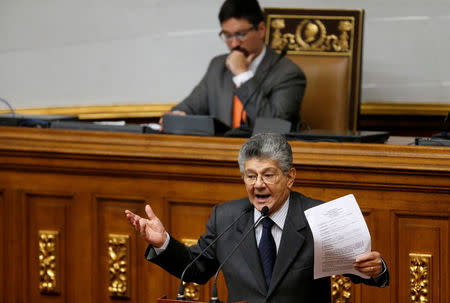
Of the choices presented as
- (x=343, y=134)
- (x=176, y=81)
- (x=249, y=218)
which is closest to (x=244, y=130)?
(x=343, y=134)

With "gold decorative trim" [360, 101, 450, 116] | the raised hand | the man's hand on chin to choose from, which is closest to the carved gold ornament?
the man's hand on chin

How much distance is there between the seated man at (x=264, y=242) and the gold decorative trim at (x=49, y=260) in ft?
3.59

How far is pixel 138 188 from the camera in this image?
3.42m

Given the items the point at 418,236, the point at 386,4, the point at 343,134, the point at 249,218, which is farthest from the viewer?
the point at 386,4

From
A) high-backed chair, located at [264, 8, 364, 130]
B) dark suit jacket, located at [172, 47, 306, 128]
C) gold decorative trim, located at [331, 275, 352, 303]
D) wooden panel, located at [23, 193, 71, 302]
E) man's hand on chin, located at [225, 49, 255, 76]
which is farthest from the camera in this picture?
high-backed chair, located at [264, 8, 364, 130]

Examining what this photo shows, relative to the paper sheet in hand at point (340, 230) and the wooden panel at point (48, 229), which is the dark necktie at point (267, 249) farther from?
the wooden panel at point (48, 229)

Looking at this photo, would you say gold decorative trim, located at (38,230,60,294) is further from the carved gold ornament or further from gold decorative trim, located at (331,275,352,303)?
the carved gold ornament

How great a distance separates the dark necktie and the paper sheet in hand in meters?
0.22

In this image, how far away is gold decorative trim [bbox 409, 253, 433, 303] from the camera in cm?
307

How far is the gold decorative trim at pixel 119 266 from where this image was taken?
341 cm

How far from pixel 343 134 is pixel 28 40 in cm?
314

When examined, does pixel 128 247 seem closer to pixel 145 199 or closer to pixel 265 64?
pixel 145 199

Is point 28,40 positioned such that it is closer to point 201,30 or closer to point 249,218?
point 201,30

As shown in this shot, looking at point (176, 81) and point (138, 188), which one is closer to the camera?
point (138, 188)
